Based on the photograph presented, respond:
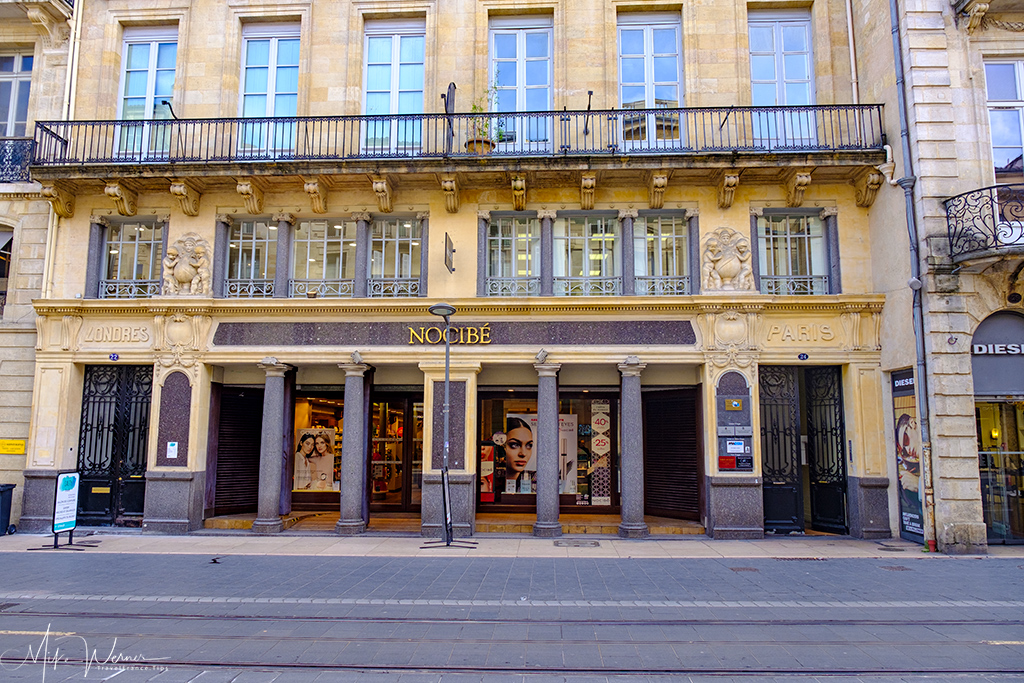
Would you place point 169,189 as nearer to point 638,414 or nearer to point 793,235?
point 638,414

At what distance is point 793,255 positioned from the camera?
1444 cm

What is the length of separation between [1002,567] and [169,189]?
18.3 meters

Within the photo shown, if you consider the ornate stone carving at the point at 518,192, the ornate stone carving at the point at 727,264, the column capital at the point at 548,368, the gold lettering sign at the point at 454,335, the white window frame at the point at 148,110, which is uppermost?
the white window frame at the point at 148,110

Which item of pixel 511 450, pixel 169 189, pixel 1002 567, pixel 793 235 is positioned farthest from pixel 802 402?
pixel 169 189

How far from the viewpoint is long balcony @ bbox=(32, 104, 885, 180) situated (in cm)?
1370

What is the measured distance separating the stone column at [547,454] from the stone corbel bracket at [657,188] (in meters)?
4.30

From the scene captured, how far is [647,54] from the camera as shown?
1514 cm

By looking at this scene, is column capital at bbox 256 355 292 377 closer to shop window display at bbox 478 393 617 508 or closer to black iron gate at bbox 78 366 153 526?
black iron gate at bbox 78 366 153 526

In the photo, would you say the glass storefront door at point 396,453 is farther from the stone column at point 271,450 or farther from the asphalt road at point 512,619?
the asphalt road at point 512,619

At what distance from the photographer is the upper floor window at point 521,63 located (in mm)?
15250

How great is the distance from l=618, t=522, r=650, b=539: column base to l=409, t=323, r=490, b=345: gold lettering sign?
16.5 feet

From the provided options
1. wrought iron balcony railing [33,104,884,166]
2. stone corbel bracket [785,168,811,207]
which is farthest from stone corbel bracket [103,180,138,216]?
stone corbel bracket [785,168,811,207]

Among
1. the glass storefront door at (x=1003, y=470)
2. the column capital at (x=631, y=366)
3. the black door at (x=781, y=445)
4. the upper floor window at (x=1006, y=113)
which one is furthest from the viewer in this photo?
the black door at (x=781, y=445)

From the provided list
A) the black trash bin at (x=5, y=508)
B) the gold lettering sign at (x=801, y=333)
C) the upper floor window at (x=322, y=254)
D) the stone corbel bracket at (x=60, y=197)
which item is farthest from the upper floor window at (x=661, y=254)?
the black trash bin at (x=5, y=508)
